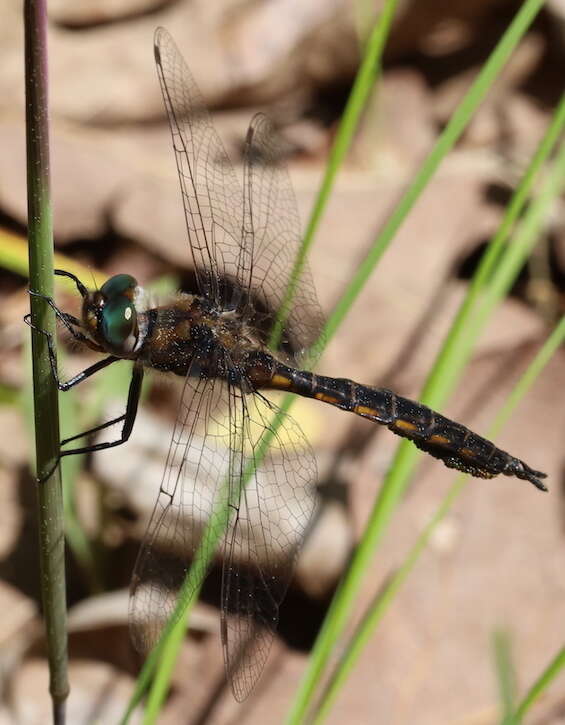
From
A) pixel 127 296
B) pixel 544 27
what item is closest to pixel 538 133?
pixel 544 27

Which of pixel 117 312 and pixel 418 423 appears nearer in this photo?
pixel 117 312

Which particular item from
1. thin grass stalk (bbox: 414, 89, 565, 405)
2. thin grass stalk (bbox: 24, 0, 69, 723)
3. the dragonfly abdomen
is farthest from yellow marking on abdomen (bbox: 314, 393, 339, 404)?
thin grass stalk (bbox: 24, 0, 69, 723)

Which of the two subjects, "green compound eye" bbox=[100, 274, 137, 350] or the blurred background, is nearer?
"green compound eye" bbox=[100, 274, 137, 350]

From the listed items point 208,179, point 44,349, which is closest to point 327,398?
point 208,179

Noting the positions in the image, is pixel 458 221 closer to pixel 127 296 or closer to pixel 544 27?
pixel 544 27

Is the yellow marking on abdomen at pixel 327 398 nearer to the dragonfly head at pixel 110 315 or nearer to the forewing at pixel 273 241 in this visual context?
the forewing at pixel 273 241

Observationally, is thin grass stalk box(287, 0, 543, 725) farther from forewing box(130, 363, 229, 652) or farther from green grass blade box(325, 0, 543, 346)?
forewing box(130, 363, 229, 652)

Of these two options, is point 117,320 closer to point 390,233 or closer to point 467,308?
point 390,233

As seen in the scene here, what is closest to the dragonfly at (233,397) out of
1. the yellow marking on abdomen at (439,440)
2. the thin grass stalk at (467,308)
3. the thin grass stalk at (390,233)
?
the yellow marking on abdomen at (439,440)
